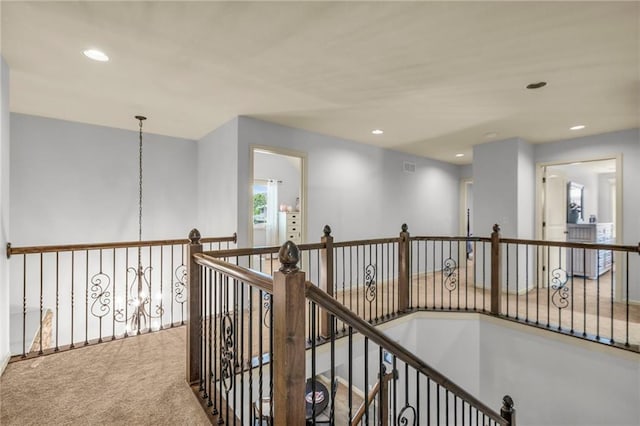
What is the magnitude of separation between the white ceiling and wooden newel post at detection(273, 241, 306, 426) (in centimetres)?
168

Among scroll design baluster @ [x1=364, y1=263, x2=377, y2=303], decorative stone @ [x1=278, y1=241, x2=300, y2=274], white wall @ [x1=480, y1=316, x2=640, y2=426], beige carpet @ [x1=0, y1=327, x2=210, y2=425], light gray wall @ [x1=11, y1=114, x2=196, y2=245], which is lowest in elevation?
white wall @ [x1=480, y1=316, x2=640, y2=426]

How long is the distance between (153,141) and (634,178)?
290 inches

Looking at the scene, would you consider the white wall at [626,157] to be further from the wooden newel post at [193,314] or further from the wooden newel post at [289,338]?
the wooden newel post at [193,314]

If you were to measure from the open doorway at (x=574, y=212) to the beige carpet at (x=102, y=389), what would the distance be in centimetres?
477

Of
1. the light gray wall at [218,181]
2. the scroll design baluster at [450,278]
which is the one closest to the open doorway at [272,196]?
the light gray wall at [218,181]

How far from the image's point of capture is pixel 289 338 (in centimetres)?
116

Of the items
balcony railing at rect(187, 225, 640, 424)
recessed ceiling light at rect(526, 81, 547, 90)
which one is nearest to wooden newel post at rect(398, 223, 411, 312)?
balcony railing at rect(187, 225, 640, 424)

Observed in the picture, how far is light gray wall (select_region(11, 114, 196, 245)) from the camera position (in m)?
3.86

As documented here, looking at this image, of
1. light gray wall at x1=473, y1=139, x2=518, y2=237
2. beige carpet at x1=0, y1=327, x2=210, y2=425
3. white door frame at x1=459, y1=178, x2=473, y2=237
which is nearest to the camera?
beige carpet at x1=0, y1=327, x2=210, y2=425

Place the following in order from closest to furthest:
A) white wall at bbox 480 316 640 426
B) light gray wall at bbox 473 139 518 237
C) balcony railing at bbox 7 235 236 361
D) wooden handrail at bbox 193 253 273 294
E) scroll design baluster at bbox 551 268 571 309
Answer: wooden handrail at bbox 193 253 273 294 → white wall at bbox 480 316 640 426 → balcony railing at bbox 7 235 236 361 → scroll design baluster at bbox 551 268 571 309 → light gray wall at bbox 473 139 518 237

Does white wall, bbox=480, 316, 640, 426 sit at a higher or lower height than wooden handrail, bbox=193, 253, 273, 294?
lower

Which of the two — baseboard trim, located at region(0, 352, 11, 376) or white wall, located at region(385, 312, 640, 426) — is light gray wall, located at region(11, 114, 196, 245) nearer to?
baseboard trim, located at region(0, 352, 11, 376)

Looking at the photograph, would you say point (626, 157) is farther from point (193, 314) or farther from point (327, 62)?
point (193, 314)

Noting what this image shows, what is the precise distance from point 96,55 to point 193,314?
221cm
